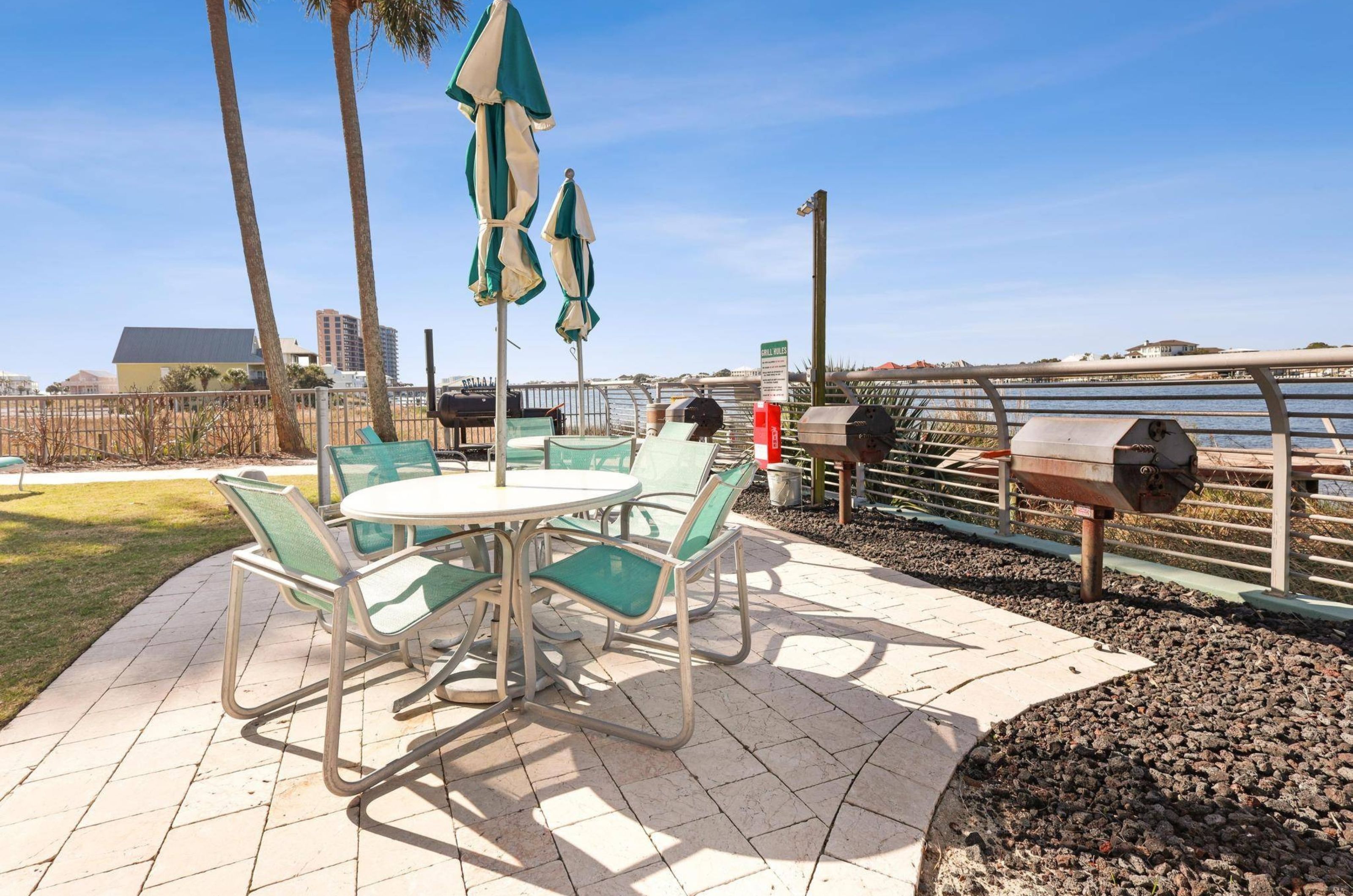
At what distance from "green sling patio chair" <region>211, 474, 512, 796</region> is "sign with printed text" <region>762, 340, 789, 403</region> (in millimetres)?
4468

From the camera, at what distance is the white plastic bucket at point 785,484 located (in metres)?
6.74

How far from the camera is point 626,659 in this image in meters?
3.11

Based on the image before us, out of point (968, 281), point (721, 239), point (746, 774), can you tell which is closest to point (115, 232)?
point (721, 239)

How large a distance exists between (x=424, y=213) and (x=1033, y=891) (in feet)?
32.1

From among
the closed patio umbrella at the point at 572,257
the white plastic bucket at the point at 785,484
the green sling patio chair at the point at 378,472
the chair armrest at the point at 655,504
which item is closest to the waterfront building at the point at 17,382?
the closed patio umbrella at the point at 572,257

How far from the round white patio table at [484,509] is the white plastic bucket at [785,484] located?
3.67m

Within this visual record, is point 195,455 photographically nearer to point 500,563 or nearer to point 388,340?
point 500,563

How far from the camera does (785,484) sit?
6.75 metres

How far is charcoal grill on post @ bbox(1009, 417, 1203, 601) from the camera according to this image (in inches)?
124

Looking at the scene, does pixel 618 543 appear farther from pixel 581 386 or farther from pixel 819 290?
pixel 819 290

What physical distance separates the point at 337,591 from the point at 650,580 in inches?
42.9

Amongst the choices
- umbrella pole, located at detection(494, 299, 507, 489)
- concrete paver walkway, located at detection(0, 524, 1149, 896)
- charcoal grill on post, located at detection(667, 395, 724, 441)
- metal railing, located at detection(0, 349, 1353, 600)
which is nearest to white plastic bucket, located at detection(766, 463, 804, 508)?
metal railing, located at detection(0, 349, 1353, 600)

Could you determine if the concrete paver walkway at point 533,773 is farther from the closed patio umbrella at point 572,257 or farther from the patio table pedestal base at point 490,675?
the closed patio umbrella at point 572,257

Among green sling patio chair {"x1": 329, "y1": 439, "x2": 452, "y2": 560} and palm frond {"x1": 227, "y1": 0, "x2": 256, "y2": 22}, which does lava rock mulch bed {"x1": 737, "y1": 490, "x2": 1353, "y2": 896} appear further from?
palm frond {"x1": 227, "y1": 0, "x2": 256, "y2": 22}
